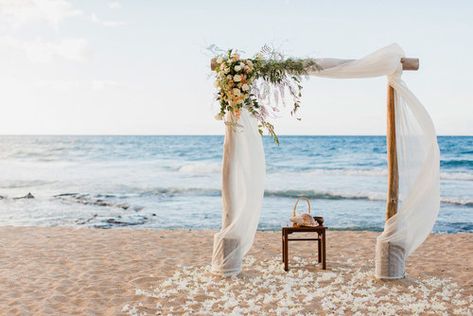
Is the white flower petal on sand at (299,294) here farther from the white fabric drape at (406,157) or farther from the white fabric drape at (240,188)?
the white fabric drape at (406,157)

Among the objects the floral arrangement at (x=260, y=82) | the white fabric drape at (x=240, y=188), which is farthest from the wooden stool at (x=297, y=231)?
the floral arrangement at (x=260, y=82)

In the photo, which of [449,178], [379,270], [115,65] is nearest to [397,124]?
[379,270]

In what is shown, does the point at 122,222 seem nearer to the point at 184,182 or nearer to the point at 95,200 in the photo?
the point at 95,200

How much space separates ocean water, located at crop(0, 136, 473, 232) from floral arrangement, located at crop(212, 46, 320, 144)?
5.45m

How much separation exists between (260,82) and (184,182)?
14.4 m

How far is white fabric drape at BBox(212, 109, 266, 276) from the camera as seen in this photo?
237 inches

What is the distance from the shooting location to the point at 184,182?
2017 centimetres

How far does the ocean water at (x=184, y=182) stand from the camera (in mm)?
12664

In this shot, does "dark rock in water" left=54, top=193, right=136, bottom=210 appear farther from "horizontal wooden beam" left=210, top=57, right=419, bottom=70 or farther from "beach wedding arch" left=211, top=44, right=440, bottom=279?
"horizontal wooden beam" left=210, top=57, right=419, bottom=70

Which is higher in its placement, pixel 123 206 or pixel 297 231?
pixel 297 231

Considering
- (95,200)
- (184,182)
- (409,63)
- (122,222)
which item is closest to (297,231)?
(409,63)

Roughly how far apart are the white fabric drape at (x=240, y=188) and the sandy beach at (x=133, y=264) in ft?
1.15

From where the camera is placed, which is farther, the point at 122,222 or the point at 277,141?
the point at 122,222

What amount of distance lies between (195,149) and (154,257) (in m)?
23.4
